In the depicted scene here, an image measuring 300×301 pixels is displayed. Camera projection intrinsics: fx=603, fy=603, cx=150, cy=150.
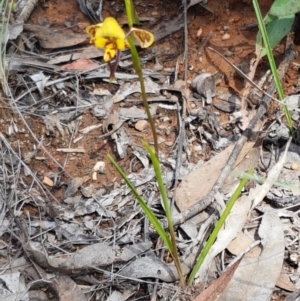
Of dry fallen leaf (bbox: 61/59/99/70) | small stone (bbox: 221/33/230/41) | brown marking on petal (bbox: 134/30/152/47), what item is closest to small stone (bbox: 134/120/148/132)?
dry fallen leaf (bbox: 61/59/99/70)

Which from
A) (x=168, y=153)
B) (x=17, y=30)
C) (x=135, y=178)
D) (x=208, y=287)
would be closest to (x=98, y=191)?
(x=135, y=178)

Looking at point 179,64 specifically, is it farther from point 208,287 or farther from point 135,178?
point 208,287

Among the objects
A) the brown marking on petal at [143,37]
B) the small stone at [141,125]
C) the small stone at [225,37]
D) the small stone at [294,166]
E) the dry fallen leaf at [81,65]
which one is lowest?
the small stone at [294,166]

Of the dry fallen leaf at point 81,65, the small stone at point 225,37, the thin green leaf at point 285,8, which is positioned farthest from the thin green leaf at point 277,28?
the dry fallen leaf at point 81,65

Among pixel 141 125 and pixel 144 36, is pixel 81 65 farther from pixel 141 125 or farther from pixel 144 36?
pixel 144 36

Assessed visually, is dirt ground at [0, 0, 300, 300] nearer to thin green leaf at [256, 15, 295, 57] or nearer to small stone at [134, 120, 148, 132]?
small stone at [134, 120, 148, 132]

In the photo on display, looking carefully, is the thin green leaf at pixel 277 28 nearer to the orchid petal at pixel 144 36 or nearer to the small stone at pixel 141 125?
the small stone at pixel 141 125
